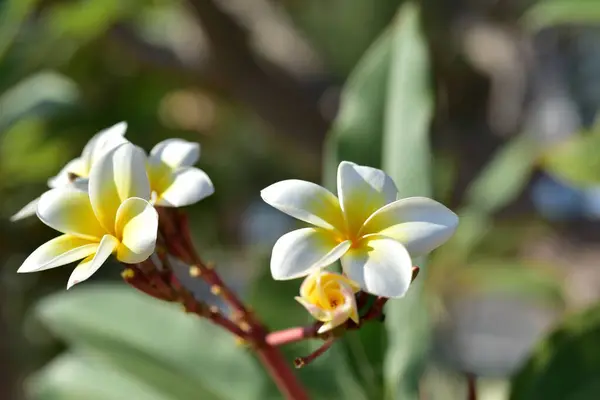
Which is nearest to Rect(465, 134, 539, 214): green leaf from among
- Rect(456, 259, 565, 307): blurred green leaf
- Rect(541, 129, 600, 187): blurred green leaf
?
Rect(541, 129, 600, 187): blurred green leaf

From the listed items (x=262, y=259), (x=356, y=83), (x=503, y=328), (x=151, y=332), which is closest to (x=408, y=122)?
(x=356, y=83)

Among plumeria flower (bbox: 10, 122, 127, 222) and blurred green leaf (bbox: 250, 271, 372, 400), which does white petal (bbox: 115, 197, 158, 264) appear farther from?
blurred green leaf (bbox: 250, 271, 372, 400)

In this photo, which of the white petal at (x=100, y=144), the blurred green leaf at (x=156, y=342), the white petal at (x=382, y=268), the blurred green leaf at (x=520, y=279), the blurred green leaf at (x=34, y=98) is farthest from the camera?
the blurred green leaf at (x=520, y=279)

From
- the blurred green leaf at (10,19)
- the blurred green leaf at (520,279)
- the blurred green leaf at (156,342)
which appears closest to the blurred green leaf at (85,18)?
the blurred green leaf at (10,19)

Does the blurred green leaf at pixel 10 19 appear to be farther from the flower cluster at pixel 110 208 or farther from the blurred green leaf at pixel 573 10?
the blurred green leaf at pixel 573 10

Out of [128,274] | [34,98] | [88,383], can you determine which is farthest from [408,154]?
[34,98]

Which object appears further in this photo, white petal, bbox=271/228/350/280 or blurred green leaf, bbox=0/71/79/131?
blurred green leaf, bbox=0/71/79/131

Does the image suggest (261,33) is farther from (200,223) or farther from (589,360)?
(589,360)
